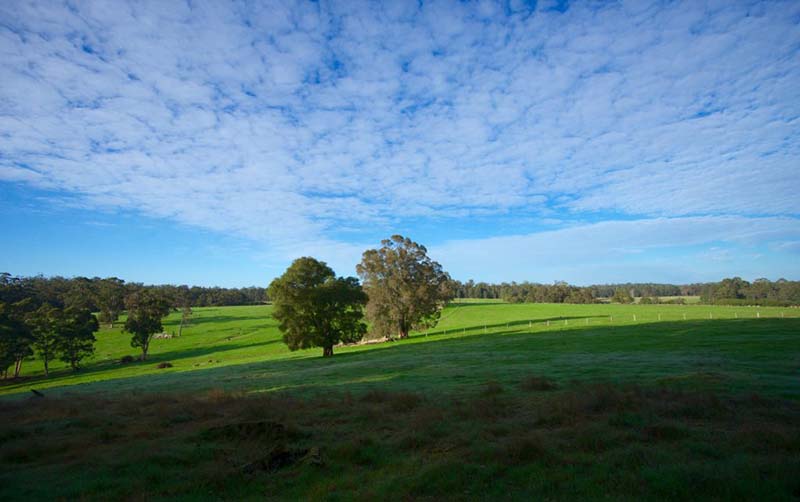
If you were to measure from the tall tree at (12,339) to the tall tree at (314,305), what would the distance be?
54.0 m

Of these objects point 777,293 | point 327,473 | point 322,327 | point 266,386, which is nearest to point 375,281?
point 322,327

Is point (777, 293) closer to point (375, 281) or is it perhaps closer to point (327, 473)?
point (375, 281)

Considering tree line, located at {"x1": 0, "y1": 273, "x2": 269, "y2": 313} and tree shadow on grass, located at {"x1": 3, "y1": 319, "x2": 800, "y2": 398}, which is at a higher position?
tree line, located at {"x1": 0, "y1": 273, "x2": 269, "y2": 313}

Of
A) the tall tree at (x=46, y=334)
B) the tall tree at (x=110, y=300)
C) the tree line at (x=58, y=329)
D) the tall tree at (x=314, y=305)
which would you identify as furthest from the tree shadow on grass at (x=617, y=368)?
the tall tree at (x=110, y=300)

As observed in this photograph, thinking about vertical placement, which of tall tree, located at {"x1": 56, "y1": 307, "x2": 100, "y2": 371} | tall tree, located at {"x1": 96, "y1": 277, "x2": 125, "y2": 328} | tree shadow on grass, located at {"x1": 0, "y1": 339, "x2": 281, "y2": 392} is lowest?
tree shadow on grass, located at {"x1": 0, "y1": 339, "x2": 281, "y2": 392}

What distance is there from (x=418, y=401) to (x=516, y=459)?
6.85 meters

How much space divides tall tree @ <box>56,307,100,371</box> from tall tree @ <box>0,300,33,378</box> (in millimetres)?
4939

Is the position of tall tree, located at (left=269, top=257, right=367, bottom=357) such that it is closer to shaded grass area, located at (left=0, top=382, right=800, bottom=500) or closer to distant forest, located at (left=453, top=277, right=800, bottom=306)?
shaded grass area, located at (left=0, top=382, right=800, bottom=500)

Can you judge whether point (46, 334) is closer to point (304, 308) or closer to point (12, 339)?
point (12, 339)

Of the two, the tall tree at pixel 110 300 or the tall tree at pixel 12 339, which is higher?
the tall tree at pixel 110 300

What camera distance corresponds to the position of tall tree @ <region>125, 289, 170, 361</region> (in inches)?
3066

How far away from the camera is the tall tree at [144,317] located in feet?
255

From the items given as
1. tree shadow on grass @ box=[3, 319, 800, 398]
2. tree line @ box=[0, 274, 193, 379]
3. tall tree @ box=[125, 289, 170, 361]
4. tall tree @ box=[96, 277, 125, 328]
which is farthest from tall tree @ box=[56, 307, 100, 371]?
tree shadow on grass @ box=[3, 319, 800, 398]

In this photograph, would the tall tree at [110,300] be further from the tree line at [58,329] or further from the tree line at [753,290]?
the tree line at [753,290]
